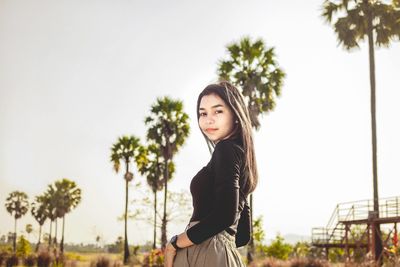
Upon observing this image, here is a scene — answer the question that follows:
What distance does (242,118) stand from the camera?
2018 mm

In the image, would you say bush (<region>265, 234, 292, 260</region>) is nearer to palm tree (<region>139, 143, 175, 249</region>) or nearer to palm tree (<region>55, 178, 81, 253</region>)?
palm tree (<region>139, 143, 175, 249</region>)

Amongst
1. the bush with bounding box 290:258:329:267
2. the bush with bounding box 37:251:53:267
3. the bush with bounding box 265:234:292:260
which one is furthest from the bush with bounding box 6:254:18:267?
the bush with bounding box 265:234:292:260

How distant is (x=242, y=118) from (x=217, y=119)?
97 mm

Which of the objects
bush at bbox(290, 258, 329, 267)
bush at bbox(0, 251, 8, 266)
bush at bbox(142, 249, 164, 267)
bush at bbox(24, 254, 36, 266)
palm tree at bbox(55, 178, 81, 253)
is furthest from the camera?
palm tree at bbox(55, 178, 81, 253)

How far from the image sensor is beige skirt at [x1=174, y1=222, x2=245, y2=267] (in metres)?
1.83

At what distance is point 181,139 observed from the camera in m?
31.6

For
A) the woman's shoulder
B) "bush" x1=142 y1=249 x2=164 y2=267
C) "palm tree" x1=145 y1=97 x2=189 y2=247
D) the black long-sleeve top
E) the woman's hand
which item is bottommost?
"bush" x1=142 y1=249 x2=164 y2=267

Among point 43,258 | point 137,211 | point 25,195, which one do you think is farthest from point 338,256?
point 25,195

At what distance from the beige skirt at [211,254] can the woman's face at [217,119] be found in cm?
36

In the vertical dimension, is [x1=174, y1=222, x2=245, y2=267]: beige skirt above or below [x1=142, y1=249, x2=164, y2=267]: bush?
above

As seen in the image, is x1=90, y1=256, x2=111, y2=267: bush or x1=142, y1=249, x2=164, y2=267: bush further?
x1=142, y1=249, x2=164, y2=267: bush

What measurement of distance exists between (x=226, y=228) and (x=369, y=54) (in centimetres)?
2151

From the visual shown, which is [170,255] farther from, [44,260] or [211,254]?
[44,260]

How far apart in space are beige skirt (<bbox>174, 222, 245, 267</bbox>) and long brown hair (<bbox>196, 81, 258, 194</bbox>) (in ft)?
0.85
